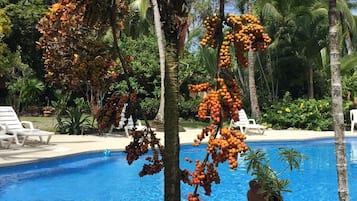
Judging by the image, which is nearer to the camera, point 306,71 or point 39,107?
point 306,71

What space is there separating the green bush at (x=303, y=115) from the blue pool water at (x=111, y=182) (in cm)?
761

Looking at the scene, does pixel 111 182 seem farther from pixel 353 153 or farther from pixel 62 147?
pixel 353 153

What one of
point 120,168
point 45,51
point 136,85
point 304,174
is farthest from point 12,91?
point 304,174

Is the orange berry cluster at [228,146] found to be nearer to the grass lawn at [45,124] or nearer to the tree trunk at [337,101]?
the tree trunk at [337,101]

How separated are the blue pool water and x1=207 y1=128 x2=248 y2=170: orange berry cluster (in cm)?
451

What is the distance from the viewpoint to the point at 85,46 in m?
4.35

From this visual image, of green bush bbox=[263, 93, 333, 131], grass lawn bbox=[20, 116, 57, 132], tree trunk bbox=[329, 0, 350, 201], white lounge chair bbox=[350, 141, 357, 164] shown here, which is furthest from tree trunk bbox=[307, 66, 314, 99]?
tree trunk bbox=[329, 0, 350, 201]

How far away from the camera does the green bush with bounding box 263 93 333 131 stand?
18828mm

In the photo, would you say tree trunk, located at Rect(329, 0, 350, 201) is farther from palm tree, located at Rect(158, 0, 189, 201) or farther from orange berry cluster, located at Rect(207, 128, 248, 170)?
palm tree, located at Rect(158, 0, 189, 201)

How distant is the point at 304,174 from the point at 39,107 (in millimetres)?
18616

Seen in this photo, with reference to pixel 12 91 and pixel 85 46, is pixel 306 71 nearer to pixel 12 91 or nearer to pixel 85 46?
pixel 12 91

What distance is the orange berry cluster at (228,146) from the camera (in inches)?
109

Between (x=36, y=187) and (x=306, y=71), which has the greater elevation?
(x=306, y=71)

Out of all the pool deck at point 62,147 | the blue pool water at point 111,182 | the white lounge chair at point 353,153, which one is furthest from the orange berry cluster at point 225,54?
the white lounge chair at point 353,153
